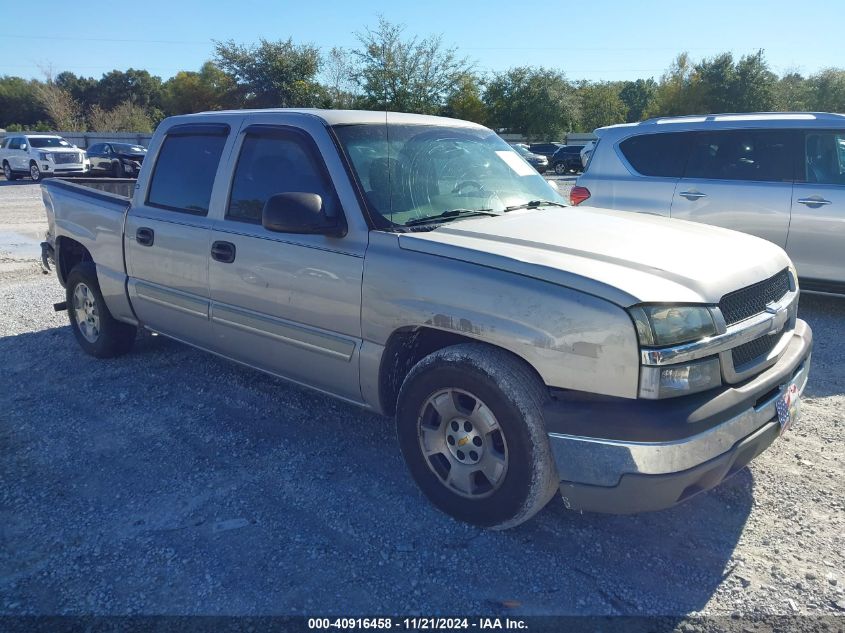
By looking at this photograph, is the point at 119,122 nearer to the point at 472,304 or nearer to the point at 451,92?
the point at 451,92

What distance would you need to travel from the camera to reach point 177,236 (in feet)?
14.5

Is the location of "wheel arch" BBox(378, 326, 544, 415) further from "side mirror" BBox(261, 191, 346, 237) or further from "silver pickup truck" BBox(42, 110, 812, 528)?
"side mirror" BBox(261, 191, 346, 237)

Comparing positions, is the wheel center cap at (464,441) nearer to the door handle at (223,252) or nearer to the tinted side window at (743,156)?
the door handle at (223,252)

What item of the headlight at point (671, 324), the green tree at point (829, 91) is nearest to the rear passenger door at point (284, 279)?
the headlight at point (671, 324)

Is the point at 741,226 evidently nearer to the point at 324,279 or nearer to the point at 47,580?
the point at 324,279

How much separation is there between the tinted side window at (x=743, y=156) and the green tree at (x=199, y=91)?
42.4 m

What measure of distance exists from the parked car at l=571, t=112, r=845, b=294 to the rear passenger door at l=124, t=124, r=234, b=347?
4.44 meters

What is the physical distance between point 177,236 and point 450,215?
1931 mm

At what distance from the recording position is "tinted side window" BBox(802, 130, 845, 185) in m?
6.28

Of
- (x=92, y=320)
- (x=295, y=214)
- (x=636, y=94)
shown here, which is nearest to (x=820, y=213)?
(x=295, y=214)

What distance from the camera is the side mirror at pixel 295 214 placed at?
3.32 meters

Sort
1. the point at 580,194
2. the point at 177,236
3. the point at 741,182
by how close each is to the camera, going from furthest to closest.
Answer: the point at 580,194
the point at 741,182
the point at 177,236

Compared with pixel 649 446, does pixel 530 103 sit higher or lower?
higher

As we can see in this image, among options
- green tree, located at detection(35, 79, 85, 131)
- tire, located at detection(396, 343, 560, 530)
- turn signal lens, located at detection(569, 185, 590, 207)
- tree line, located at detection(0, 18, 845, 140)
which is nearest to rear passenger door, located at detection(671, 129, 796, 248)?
turn signal lens, located at detection(569, 185, 590, 207)
